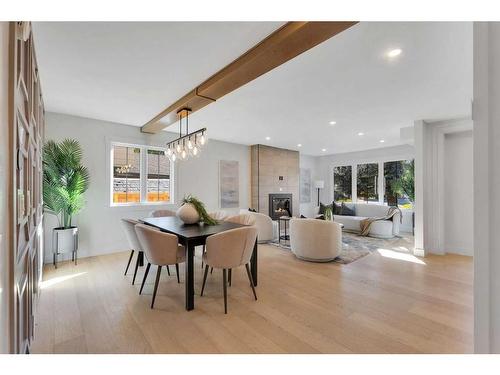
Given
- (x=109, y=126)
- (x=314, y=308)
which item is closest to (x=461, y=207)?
(x=314, y=308)

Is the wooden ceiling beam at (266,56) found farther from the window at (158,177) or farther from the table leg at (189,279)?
the window at (158,177)

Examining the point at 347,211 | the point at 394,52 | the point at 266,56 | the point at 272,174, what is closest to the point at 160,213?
the point at 266,56

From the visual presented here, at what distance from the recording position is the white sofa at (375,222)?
17.4 ft

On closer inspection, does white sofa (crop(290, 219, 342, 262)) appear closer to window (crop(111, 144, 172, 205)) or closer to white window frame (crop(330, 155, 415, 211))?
window (crop(111, 144, 172, 205))

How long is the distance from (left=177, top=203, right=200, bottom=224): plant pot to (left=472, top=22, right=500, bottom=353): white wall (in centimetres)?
255

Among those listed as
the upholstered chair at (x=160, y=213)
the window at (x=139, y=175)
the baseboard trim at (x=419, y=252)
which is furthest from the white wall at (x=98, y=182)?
the baseboard trim at (x=419, y=252)

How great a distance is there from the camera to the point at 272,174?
6.55 metres

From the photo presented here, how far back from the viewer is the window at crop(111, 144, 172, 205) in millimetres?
4309

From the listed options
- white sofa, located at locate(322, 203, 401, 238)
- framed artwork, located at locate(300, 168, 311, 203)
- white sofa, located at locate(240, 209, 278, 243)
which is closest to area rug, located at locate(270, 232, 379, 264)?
white sofa, located at locate(240, 209, 278, 243)

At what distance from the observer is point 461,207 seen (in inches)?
158

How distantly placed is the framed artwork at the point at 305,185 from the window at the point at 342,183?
0.89 metres

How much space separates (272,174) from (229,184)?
4.60 feet
